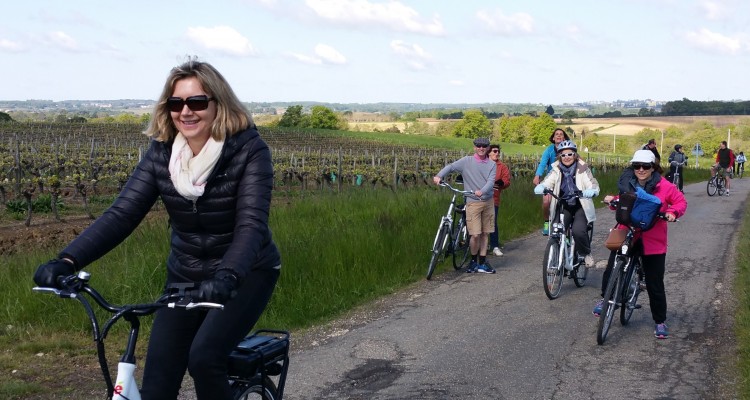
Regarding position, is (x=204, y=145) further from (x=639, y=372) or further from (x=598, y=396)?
(x=639, y=372)

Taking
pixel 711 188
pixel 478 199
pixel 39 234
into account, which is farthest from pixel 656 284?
pixel 711 188

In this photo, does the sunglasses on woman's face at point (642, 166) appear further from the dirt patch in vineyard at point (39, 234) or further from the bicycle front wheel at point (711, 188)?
the bicycle front wheel at point (711, 188)

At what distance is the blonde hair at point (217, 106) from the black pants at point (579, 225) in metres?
6.84

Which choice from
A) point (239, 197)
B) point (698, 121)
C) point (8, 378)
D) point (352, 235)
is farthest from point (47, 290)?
point (698, 121)

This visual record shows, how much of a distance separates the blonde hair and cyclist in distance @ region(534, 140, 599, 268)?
6548 mm

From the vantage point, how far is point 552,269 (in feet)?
30.2

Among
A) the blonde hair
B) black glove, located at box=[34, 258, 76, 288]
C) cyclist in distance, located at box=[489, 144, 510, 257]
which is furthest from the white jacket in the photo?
black glove, located at box=[34, 258, 76, 288]

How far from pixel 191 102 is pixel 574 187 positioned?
693 centimetres

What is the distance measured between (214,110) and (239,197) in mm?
389

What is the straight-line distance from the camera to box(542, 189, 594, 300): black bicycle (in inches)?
360

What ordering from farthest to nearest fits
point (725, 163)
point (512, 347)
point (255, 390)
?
point (725, 163) < point (512, 347) < point (255, 390)

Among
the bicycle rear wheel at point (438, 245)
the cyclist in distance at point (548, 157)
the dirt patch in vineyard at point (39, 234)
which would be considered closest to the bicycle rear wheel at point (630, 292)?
the bicycle rear wheel at point (438, 245)

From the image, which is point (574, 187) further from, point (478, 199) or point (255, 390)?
point (255, 390)

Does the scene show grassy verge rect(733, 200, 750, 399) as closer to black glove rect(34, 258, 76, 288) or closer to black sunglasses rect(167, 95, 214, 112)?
black sunglasses rect(167, 95, 214, 112)
